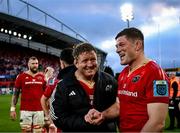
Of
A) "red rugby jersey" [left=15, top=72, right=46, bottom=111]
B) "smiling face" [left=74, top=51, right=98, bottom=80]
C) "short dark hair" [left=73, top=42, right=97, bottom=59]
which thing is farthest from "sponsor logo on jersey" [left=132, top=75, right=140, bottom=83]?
"red rugby jersey" [left=15, top=72, right=46, bottom=111]

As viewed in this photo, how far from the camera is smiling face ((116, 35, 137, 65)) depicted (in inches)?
169

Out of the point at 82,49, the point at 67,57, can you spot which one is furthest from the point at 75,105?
the point at 67,57

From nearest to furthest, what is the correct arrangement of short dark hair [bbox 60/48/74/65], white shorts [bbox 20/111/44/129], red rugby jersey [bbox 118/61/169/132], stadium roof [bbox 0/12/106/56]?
1. red rugby jersey [bbox 118/61/169/132]
2. short dark hair [bbox 60/48/74/65]
3. white shorts [bbox 20/111/44/129]
4. stadium roof [bbox 0/12/106/56]

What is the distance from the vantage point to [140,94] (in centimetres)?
412

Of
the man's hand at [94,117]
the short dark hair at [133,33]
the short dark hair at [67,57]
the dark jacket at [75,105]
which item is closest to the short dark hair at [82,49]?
the dark jacket at [75,105]

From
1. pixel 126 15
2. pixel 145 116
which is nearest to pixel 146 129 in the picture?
pixel 145 116

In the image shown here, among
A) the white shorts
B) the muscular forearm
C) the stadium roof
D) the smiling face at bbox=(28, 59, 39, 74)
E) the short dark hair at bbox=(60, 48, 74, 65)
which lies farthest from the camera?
the stadium roof

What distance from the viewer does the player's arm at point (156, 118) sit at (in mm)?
3879

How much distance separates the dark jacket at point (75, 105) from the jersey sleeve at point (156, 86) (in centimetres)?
52

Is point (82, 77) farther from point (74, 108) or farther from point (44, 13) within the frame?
point (44, 13)

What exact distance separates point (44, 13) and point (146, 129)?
178 ft

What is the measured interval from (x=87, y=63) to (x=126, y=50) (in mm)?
422

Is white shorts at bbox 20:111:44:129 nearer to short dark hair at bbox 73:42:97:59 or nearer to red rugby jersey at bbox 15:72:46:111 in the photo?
red rugby jersey at bbox 15:72:46:111

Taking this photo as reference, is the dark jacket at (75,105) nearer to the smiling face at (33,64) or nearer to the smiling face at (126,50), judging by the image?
the smiling face at (126,50)
